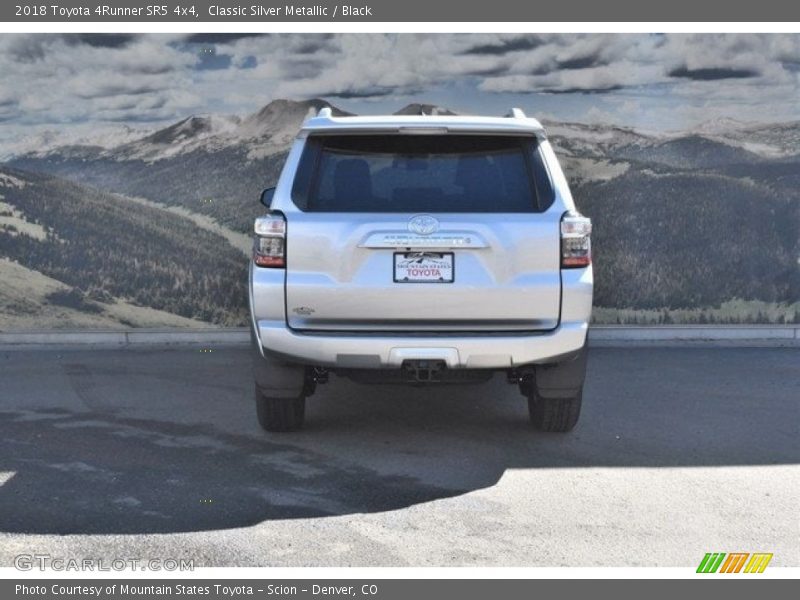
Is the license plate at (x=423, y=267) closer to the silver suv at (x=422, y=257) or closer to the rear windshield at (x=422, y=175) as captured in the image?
the silver suv at (x=422, y=257)

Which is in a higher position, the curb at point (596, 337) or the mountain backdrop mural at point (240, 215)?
the mountain backdrop mural at point (240, 215)

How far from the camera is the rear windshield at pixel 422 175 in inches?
277

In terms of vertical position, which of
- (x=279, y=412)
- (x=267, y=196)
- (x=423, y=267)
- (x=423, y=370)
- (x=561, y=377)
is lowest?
(x=279, y=412)

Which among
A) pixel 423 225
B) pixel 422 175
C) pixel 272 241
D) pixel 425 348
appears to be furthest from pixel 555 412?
pixel 272 241

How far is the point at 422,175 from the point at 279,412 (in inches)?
71.3

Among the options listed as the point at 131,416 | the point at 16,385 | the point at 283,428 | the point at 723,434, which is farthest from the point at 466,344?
the point at 16,385

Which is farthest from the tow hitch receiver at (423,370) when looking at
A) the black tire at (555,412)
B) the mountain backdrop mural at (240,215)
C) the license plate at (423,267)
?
the mountain backdrop mural at (240,215)

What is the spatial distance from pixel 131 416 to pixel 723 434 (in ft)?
13.2

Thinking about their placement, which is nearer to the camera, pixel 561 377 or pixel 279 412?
pixel 561 377

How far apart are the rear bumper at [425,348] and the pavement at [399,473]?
0.62m

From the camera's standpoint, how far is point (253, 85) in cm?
1131

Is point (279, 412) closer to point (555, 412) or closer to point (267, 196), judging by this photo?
point (267, 196)

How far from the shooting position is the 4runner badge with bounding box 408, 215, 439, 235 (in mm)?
6812

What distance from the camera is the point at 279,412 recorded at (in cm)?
771
